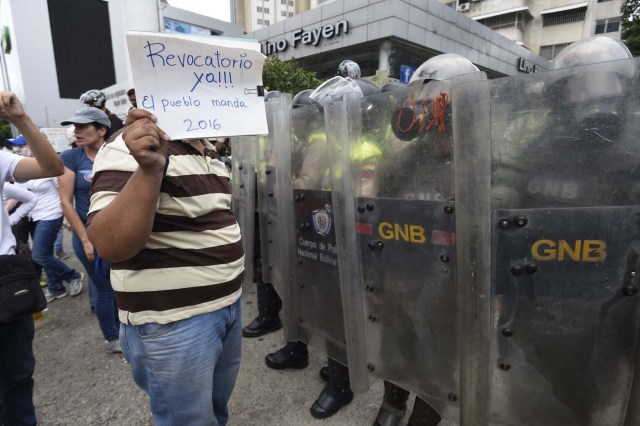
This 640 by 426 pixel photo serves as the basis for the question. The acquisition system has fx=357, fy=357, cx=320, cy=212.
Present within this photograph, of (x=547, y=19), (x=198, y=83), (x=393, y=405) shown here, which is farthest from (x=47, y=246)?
(x=547, y=19)

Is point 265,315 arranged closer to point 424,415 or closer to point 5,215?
point 424,415

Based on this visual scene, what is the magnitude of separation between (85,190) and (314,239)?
2.06 meters

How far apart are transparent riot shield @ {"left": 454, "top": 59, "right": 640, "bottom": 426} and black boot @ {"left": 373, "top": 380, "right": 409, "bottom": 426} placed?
78 cm

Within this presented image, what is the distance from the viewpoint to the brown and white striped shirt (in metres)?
1.15

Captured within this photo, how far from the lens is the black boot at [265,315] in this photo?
3240 mm

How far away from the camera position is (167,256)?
3.94 feet

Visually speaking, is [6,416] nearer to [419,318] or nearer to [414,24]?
[419,318]

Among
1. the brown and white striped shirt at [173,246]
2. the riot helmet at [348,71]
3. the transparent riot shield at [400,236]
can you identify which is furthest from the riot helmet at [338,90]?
the brown and white striped shirt at [173,246]

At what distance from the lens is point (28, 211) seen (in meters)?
3.77

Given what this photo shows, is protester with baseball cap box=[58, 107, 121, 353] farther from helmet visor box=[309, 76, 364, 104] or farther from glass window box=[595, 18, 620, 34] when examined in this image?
glass window box=[595, 18, 620, 34]

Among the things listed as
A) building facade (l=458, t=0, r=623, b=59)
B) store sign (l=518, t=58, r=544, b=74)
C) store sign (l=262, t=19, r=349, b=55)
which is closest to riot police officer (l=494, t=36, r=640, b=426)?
store sign (l=262, t=19, r=349, b=55)

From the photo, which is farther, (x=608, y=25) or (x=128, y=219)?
(x=608, y=25)

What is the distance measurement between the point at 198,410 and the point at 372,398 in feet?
4.81

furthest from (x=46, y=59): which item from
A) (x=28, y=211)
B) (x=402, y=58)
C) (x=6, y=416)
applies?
(x=6, y=416)
